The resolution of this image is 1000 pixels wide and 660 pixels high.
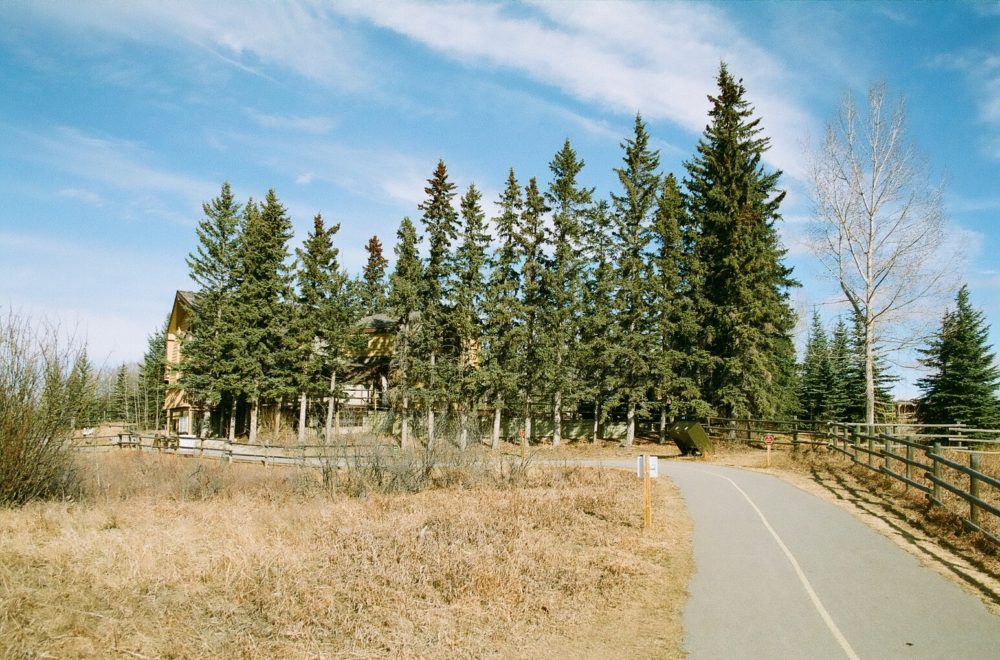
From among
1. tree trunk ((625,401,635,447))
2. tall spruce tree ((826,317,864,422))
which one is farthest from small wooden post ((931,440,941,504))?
tall spruce tree ((826,317,864,422))

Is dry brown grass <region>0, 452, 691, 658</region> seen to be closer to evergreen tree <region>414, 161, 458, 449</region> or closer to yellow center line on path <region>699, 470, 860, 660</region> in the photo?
yellow center line on path <region>699, 470, 860, 660</region>

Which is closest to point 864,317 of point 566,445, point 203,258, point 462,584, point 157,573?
point 566,445

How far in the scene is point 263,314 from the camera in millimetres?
37625

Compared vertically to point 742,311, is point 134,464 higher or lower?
lower

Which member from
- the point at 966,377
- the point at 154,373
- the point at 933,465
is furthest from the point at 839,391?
the point at 154,373

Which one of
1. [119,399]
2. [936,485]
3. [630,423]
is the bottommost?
[119,399]

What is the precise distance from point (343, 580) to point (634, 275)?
2841 cm

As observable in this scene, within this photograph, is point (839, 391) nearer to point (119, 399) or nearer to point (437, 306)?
point (437, 306)

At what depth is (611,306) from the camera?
34188 millimetres

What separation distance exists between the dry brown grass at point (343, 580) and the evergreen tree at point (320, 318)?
23946 millimetres

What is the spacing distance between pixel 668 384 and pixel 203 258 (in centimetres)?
2948

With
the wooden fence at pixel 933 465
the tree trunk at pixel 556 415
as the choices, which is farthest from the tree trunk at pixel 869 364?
the tree trunk at pixel 556 415

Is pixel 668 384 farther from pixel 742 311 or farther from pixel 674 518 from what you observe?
pixel 674 518

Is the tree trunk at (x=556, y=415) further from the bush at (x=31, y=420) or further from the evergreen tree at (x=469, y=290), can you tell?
the bush at (x=31, y=420)
